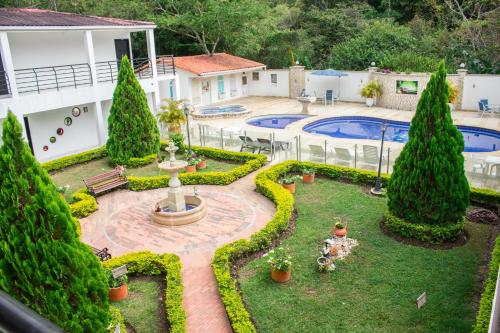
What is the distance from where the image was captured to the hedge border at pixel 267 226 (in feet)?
28.9

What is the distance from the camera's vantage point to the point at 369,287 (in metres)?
9.68

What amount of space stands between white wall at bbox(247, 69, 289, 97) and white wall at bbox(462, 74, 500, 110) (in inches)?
525

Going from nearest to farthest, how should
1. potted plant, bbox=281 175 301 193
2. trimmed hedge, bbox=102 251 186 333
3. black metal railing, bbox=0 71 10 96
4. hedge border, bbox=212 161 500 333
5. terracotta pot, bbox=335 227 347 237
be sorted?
hedge border, bbox=212 161 500 333 < trimmed hedge, bbox=102 251 186 333 < terracotta pot, bbox=335 227 347 237 < potted plant, bbox=281 175 301 193 < black metal railing, bbox=0 71 10 96

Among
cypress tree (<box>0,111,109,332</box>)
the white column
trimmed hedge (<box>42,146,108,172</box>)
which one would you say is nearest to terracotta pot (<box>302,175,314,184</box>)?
trimmed hedge (<box>42,146,108,172</box>)

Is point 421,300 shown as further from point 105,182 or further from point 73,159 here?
point 73,159

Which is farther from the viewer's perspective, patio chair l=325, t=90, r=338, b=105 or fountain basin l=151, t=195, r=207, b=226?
patio chair l=325, t=90, r=338, b=105

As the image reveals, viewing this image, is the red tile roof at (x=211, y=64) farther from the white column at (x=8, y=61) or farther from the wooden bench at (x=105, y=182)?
the wooden bench at (x=105, y=182)

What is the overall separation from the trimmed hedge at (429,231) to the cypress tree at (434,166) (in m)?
0.18

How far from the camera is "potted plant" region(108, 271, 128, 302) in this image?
9609mm

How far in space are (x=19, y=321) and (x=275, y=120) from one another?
27.5 m

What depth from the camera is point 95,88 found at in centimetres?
2119

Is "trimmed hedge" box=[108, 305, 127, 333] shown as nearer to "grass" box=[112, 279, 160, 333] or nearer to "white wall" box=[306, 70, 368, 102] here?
"grass" box=[112, 279, 160, 333]

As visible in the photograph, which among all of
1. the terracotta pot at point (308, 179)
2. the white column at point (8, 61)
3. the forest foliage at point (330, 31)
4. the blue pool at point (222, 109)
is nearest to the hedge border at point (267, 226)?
the terracotta pot at point (308, 179)

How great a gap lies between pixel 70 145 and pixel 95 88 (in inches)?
128
